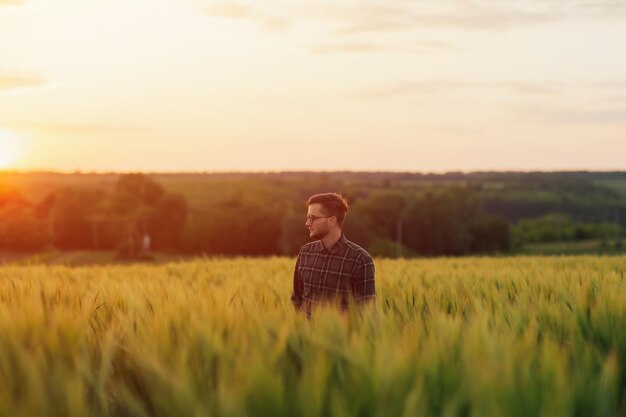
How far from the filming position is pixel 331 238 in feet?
20.6

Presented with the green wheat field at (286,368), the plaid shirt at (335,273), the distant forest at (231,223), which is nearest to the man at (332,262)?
the plaid shirt at (335,273)

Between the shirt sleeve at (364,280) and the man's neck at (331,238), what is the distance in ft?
0.92

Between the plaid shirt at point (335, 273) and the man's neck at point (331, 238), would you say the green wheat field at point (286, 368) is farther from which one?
the man's neck at point (331, 238)

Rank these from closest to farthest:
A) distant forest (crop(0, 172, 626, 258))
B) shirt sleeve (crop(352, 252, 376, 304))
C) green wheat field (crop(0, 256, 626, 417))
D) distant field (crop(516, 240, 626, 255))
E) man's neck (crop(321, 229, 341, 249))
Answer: green wheat field (crop(0, 256, 626, 417))
shirt sleeve (crop(352, 252, 376, 304))
man's neck (crop(321, 229, 341, 249))
distant forest (crop(0, 172, 626, 258))
distant field (crop(516, 240, 626, 255))

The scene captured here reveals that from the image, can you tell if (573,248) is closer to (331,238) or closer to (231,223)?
(231,223)

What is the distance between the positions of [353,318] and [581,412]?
1443 mm

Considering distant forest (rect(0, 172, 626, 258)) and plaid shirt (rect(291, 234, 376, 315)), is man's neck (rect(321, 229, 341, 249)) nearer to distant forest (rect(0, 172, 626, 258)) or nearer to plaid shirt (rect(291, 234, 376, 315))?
plaid shirt (rect(291, 234, 376, 315))

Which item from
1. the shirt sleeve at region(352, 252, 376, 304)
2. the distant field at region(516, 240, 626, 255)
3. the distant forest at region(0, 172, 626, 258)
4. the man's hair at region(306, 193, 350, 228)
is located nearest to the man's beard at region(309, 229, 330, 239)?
the man's hair at region(306, 193, 350, 228)

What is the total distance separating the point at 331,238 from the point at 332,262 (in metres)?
0.19

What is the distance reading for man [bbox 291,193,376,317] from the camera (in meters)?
6.16

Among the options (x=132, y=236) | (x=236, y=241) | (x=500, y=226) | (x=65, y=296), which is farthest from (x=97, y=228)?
(x=65, y=296)

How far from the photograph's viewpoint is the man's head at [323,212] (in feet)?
20.2

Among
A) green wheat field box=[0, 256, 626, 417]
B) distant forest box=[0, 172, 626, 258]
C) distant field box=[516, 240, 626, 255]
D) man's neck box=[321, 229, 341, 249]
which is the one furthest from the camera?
distant field box=[516, 240, 626, 255]

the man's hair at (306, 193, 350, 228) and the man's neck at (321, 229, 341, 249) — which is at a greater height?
the man's hair at (306, 193, 350, 228)
